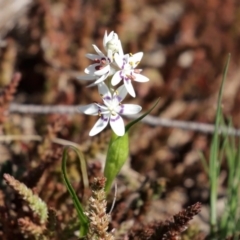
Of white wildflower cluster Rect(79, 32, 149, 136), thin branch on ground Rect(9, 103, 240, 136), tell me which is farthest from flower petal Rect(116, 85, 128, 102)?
thin branch on ground Rect(9, 103, 240, 136)

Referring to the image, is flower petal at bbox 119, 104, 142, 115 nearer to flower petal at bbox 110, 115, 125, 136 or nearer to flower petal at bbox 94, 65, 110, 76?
flower petal at bbox 110, 115, 125, 136

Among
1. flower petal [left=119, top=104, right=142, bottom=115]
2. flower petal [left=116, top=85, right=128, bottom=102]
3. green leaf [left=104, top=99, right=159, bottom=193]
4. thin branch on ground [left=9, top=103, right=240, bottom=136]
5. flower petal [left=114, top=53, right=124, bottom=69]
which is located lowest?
green leaf [left=104, top=99, right=159, bottom=193]

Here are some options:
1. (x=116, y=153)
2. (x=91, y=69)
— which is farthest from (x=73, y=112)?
(x=91, y=69)

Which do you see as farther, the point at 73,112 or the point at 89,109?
the point at 73,112

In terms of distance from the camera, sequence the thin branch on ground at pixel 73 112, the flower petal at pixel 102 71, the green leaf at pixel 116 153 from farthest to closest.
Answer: the thin branch on ground at pixel 73 112 → the green leaf at pixel 116 153 → the flower petal at pixel 102 71

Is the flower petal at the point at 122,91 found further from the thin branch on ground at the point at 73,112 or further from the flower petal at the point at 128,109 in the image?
the thin branch on ground at the point at 73,112

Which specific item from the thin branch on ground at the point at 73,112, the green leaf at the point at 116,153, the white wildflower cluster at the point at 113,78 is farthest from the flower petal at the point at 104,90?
the thin branch on ground at the point at 73,112

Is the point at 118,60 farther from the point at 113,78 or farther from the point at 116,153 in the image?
the point at 116,153

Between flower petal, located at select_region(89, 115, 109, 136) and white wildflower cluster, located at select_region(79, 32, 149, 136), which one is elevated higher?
white wildflower cluster, located at select_region(79, 32, 149, 136)

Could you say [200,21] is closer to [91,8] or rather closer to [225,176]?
[91,8]
